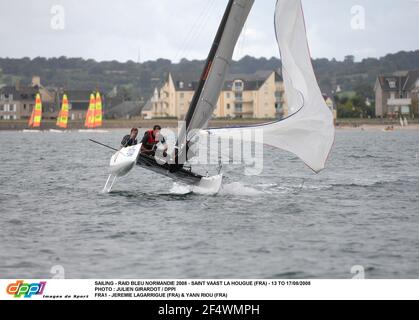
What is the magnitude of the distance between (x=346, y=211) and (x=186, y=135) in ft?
14.5

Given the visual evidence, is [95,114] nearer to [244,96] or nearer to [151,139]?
[244,96]

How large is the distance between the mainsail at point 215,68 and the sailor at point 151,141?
22.7 inches

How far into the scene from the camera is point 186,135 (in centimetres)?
2086

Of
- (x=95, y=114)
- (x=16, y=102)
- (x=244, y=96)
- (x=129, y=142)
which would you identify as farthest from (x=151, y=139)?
(x=16, y=102)

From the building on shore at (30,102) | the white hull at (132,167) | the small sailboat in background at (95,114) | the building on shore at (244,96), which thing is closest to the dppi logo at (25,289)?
the white hull at (132,167)

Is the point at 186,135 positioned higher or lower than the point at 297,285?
higher

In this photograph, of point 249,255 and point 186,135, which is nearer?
point 249,255

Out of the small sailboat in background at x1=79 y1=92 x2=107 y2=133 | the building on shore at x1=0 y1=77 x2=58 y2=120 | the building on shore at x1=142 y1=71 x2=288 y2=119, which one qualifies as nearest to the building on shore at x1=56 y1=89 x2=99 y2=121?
the building on shore at x1=0 y1=77 x2=58 y2=120

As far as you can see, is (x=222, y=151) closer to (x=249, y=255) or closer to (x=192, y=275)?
(x=249, y=255)

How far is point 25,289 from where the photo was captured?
10.5 meters

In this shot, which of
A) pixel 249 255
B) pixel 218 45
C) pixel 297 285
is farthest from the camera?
pixel 218 45

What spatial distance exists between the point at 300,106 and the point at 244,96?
9841 centimetres
